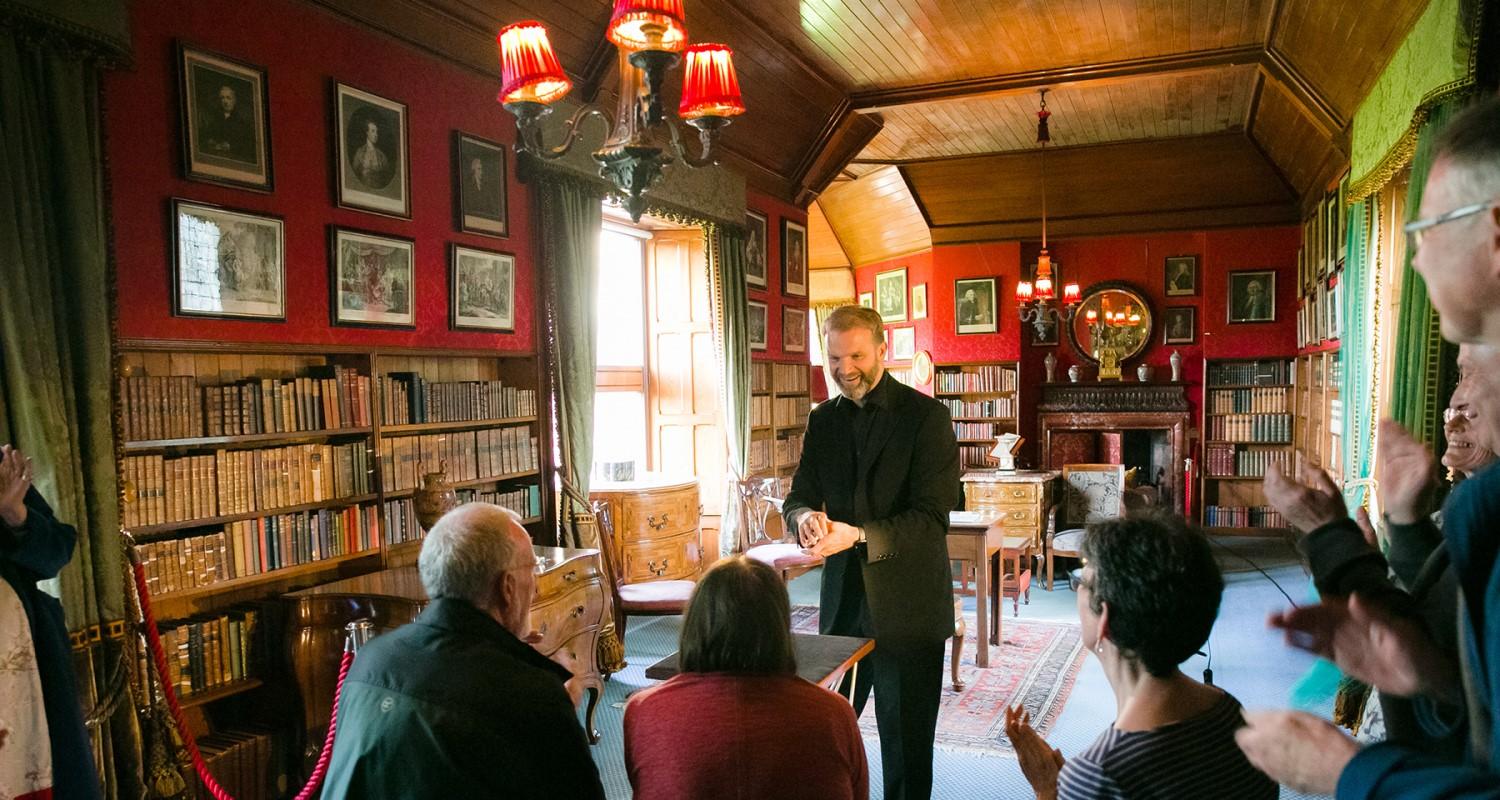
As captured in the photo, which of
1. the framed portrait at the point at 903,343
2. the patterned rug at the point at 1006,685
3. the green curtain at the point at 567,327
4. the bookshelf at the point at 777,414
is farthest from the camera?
the framed portrait at the point at 903,343

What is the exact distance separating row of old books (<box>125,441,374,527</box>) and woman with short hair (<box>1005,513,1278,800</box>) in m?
3.13

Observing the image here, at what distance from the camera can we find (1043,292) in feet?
27.5

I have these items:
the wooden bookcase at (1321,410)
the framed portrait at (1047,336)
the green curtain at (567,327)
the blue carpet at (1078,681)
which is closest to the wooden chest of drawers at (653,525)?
the blue carpet at (1078,681)

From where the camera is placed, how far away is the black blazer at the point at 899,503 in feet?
9.05

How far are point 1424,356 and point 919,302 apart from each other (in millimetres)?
7841

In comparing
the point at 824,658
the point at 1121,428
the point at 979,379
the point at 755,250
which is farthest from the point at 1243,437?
the point at 824,658

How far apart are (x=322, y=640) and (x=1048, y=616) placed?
528 cm

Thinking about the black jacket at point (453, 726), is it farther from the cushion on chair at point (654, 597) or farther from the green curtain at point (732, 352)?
the green curtain at point (732, 352)

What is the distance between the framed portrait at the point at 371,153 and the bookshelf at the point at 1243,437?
9549mm

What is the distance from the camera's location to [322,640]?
142 inches

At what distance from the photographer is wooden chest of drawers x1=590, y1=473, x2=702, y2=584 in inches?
247

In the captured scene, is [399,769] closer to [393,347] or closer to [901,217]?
[393,347]

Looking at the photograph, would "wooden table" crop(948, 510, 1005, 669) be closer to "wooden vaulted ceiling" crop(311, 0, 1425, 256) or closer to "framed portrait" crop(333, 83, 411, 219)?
"wooden vaulted ceiling" crop(311, 0, 1425, 256)

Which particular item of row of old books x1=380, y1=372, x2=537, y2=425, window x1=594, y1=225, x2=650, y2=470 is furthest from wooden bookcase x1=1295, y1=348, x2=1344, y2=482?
row of old books x1=380, y1=372, x2=537, y2=425
